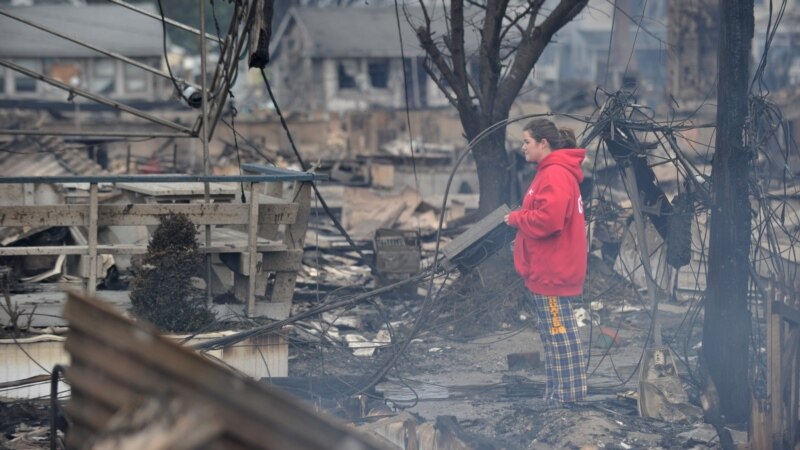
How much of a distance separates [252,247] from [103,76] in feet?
134

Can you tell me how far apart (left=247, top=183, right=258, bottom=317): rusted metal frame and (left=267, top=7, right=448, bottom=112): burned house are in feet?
132

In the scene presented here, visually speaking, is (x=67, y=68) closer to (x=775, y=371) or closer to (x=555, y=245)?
(x=555, y=245)

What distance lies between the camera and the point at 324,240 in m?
15.8

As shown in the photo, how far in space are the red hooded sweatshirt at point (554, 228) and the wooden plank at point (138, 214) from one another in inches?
92.4

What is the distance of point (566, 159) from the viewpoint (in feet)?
25.8

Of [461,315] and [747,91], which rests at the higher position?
[747,91]

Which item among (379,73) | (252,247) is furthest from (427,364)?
(379,73)

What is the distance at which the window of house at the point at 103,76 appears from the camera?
47.4 m

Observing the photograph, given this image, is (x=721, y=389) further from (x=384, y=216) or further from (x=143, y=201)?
(x=384, y=216)

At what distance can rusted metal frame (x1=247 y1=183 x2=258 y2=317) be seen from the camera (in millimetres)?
8930

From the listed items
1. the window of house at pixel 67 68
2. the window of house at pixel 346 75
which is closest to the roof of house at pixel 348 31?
the window of house at pixel 346 75

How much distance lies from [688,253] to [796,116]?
17987 mm

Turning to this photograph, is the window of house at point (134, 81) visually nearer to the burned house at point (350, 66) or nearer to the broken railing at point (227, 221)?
the burned house at point (350, 66)

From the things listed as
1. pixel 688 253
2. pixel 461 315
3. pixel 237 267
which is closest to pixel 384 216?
pixel 461 315
